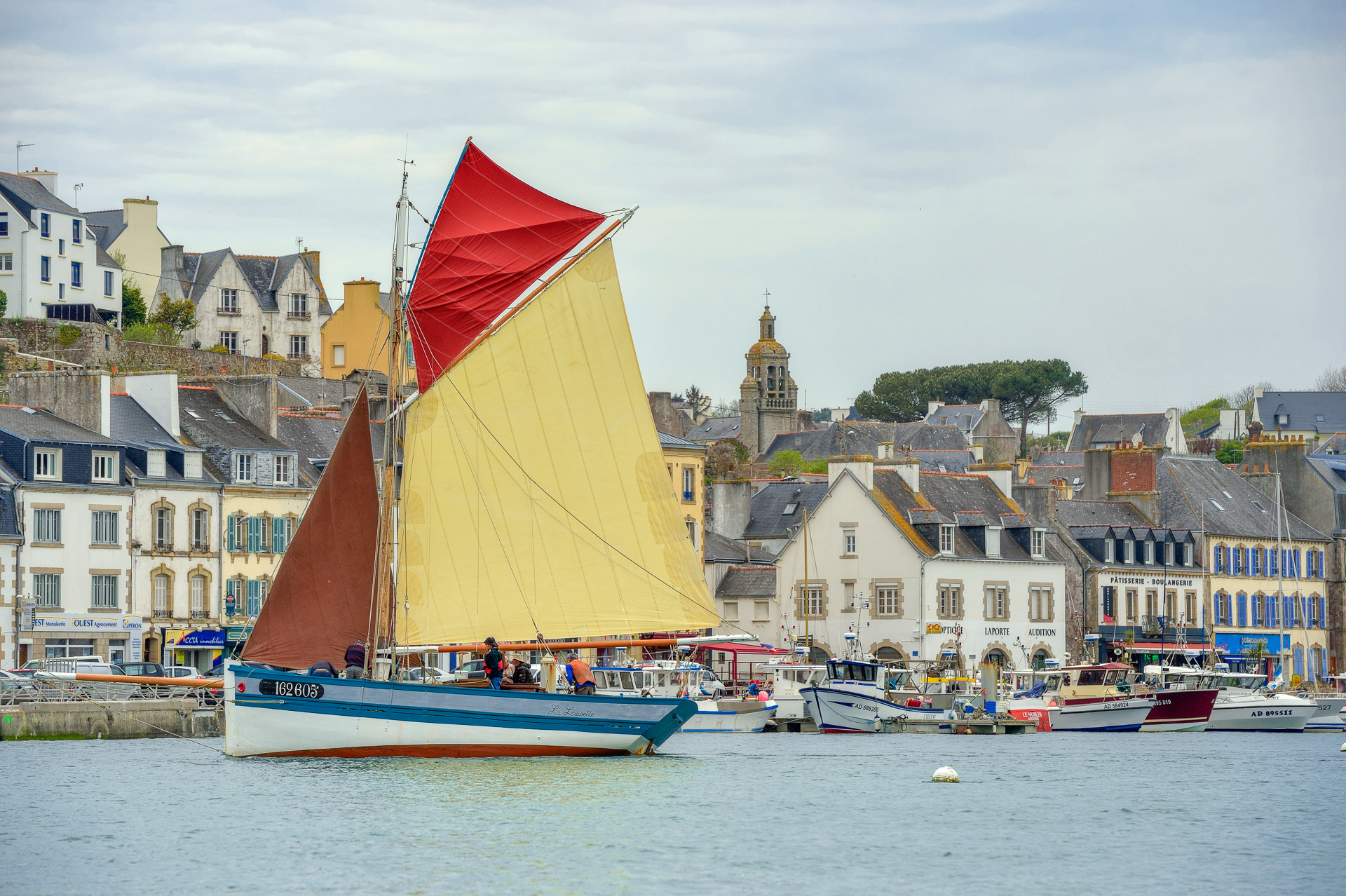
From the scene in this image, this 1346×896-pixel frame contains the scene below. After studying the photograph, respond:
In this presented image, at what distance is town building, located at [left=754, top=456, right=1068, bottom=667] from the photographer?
79062 mm

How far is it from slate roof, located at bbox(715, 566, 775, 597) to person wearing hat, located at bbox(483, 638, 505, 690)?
132ft

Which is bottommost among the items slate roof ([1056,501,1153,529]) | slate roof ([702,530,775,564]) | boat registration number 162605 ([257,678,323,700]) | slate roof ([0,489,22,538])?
boat registration number 162605 ([257,678,323,700])

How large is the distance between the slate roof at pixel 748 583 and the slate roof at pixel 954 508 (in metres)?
6.16

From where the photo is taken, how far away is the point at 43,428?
64.6 metres

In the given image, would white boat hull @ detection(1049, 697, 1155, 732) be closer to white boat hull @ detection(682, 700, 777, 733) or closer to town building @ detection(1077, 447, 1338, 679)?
white boat hull @ detection(682, 700, 777, 733)

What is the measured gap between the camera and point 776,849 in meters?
32.0

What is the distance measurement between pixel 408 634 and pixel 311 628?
7.08 feet

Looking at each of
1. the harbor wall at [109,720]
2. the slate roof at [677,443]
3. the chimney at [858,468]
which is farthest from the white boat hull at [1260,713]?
the harbor wall at [109,720]

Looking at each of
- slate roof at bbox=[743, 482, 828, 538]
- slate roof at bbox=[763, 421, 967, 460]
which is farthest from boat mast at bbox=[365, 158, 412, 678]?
slate roof at bbox=[763, 421, 967, 460]

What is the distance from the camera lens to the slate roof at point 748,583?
82625 millimetres

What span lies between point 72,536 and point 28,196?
110 ft

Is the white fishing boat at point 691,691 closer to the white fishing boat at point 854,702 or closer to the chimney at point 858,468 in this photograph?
the white fishing boat at point 854,702

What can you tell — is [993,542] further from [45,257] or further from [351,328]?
[45,257]

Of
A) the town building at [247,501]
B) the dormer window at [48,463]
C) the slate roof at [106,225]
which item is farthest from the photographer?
the slate roof at [106,225]
